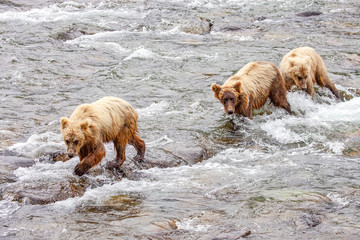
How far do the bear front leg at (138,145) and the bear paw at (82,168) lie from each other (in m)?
1.22

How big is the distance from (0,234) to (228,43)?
13.1 m

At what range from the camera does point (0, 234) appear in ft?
21.7

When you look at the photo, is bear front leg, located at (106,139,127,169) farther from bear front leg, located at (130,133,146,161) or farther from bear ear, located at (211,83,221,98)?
bear ear, located at (211,83,221,98)


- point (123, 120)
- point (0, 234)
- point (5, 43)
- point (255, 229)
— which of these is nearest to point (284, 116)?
point (123, 120)

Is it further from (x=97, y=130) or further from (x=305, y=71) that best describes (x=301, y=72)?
(x=97, y=130)

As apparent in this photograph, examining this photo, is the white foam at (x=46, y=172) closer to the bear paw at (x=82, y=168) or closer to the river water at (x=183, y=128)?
the river water at (x=183, y=128)

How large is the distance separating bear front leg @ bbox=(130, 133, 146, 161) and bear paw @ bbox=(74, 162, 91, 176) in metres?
1.22

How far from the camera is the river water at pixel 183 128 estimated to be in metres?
6.99

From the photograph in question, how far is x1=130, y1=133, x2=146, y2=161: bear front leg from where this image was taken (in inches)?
353

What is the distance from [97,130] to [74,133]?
0.48 m

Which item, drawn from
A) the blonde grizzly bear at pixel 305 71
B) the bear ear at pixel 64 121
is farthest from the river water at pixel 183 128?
the bear ear at pixel 64 121

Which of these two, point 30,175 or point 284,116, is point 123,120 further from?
point 284,116

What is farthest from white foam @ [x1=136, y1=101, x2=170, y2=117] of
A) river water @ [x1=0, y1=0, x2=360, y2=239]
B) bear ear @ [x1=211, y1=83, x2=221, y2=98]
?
bear ear @ [x1=211, y1=83, x2=221, y2=98]

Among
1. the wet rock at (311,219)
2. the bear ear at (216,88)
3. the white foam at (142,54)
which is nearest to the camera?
the wet rock at (311,219)
